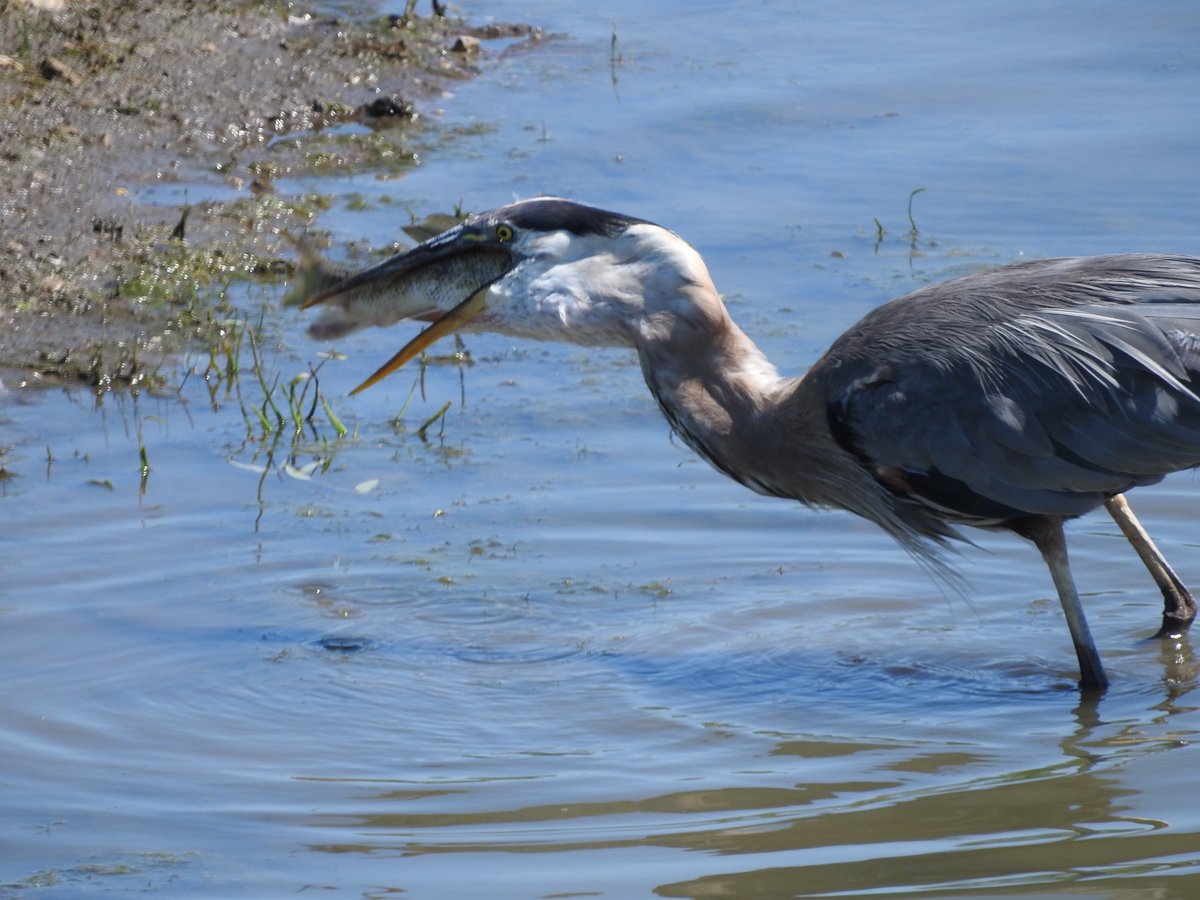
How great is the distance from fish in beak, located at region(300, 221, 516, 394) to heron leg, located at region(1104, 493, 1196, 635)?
2.12 meters

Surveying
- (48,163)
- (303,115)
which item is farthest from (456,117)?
(48,163)

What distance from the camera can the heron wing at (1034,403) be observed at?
546 centimetres

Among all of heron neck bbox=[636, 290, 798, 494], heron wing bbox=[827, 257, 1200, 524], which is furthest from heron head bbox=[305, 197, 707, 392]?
heron wing bbox=[827, 257, 1200, 524]

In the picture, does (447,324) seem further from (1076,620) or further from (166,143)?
(166,143)

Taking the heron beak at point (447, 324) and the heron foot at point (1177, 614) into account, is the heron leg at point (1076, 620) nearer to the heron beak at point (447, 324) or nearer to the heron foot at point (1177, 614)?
the heron foot at point (1177, 614)

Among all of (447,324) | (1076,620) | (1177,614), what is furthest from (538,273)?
(1177,614)

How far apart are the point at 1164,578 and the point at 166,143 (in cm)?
603

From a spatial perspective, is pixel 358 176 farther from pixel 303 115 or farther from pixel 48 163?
pixel 48 163

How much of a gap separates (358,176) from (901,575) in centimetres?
453

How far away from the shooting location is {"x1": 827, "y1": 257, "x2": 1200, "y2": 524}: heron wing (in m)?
5.46

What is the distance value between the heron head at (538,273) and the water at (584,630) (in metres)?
1.05

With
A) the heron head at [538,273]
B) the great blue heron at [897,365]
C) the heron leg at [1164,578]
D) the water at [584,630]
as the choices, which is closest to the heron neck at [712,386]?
the great blue heron at [897,365]

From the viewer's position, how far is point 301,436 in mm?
7230

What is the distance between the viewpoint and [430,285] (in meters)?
5.71
